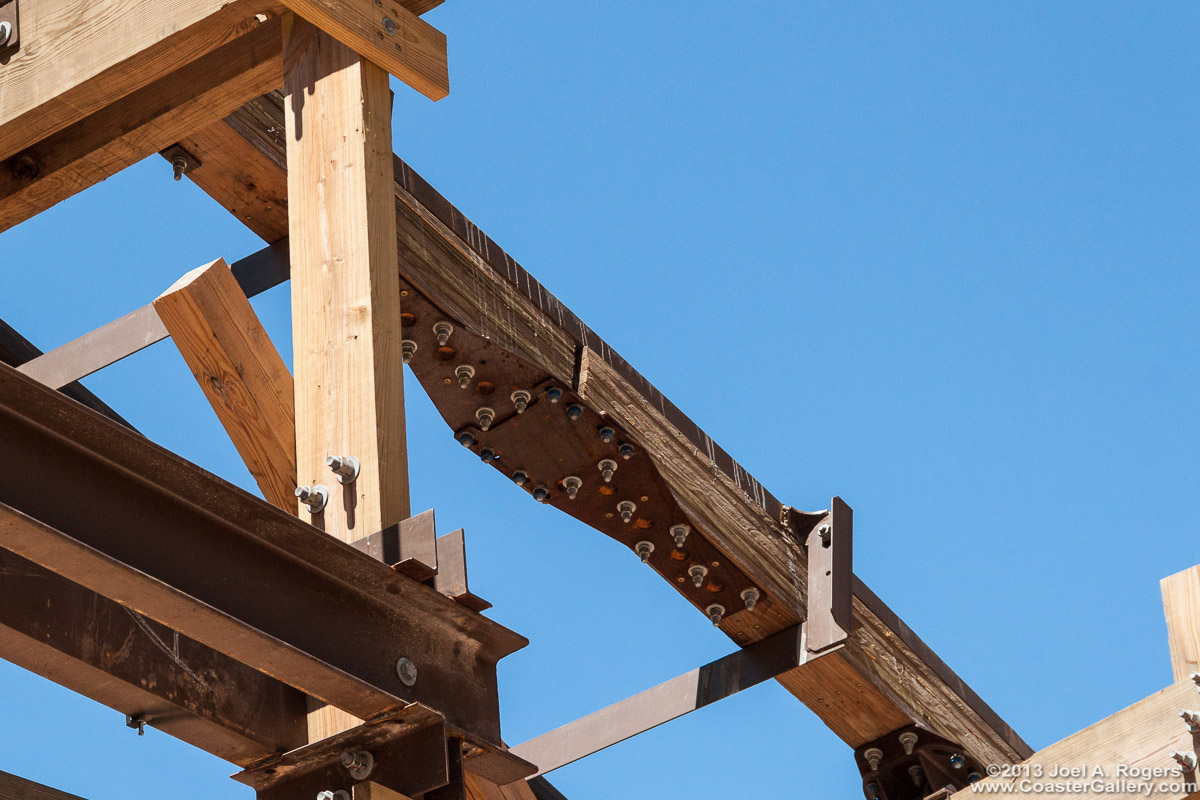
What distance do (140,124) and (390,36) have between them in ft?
2.58

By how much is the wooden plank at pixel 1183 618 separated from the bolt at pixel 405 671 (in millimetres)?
2366

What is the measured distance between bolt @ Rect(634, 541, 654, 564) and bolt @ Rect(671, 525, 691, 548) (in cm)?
10

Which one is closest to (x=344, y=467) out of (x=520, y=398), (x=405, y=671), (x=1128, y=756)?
(x=405, y=671)

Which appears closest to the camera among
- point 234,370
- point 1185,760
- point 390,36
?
point 390,36

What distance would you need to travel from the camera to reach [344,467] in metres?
3.22

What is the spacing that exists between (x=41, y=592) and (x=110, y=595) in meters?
0.45

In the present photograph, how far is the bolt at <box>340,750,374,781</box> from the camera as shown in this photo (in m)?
2.97

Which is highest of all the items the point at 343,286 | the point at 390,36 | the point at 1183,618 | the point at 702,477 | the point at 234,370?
the point at 702,477

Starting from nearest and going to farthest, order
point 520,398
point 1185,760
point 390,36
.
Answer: point 390,36
point 1185,760
point 520,398

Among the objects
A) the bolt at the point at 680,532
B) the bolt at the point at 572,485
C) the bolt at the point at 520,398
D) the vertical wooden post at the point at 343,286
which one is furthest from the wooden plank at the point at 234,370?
the bolt at the point at 680,532

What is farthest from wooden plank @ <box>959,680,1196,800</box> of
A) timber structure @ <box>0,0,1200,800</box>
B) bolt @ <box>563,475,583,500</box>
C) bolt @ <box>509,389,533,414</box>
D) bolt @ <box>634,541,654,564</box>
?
bolt @ <box>509,389,533,414</box>

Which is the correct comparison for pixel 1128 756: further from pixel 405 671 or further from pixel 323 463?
pixel 323 463

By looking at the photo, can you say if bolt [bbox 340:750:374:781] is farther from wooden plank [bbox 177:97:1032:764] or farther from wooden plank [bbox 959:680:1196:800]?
wooden plank [bbox 959:680:1196:800]

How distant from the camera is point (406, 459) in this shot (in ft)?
10.9
